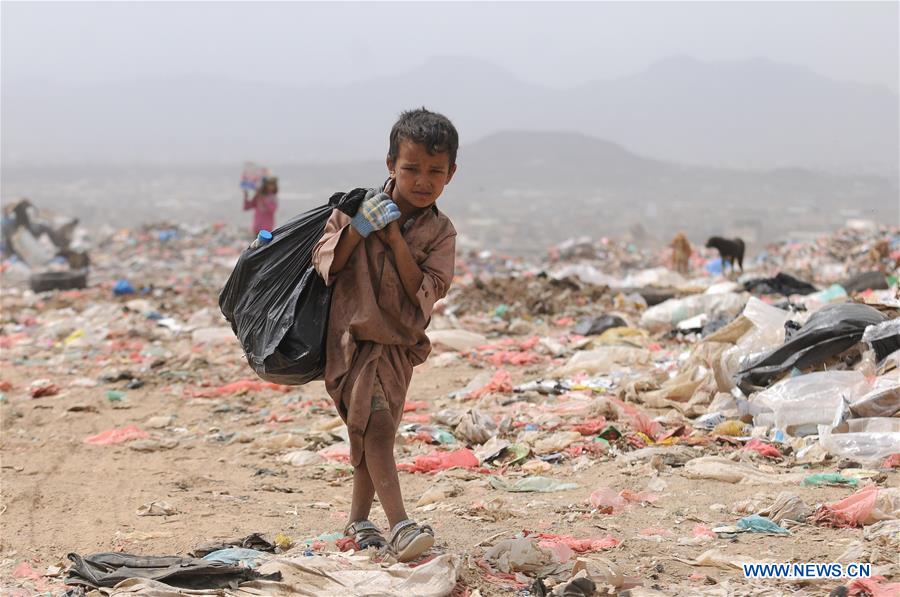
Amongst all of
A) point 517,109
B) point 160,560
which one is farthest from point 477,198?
point 517,109

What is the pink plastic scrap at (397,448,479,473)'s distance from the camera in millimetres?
4637

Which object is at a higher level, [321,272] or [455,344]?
[321,272]

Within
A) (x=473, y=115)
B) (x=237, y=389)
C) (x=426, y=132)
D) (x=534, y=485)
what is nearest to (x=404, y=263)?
(x=426, y=132)

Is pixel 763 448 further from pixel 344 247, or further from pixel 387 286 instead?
pixel 344 247

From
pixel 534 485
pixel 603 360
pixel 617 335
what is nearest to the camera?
pixel 534 485

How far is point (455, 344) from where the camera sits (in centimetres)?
787

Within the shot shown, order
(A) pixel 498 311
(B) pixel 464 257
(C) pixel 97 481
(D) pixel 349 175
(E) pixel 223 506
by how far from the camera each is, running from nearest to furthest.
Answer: (E) pixel 223 506 → (C) pixel 97 481 → (A) pixel 498 311 → (B) pixel 464 257 → (D) pixel 349 175

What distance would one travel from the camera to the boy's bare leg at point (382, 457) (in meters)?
3.08

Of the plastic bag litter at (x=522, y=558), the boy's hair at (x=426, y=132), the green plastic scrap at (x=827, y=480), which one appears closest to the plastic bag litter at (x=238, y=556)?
the plastic bag litter at (x=522, y=558)

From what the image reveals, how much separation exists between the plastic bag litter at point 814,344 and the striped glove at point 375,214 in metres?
2.99

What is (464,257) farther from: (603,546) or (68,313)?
(603,546)

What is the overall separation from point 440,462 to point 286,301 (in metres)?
1.79

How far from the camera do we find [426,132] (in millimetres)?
2945

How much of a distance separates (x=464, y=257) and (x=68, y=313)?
7.67 metres
